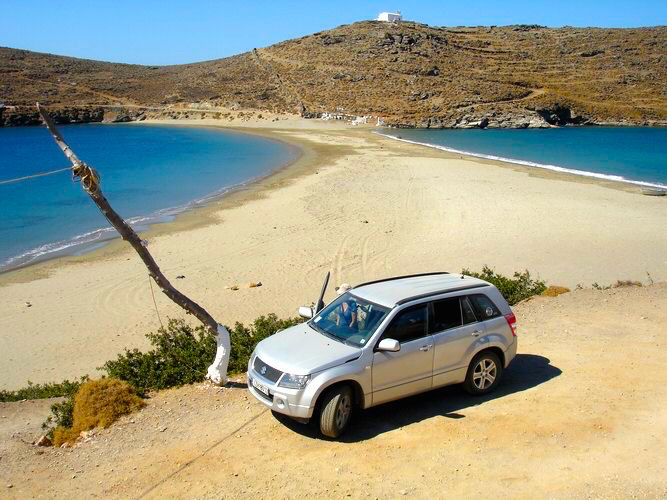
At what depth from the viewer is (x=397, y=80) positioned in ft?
319

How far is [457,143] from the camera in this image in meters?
59.0

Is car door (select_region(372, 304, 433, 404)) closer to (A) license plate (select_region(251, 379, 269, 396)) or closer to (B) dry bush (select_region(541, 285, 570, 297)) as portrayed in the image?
(A) license plate (select_region(251, 379, 269, 396))

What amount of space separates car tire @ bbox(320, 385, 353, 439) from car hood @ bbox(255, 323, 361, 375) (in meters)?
0.30

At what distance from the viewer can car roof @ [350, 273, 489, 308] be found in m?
7.10

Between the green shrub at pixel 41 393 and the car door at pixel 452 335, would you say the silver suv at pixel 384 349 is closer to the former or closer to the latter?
the car door at pixel 452 335

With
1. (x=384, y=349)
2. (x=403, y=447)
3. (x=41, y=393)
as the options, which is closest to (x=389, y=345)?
(x=384, y=349)

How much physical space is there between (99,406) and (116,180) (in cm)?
3499

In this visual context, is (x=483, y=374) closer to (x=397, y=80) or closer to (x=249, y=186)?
(x=249, y=186)

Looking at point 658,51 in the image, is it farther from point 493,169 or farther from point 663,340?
point 663,340

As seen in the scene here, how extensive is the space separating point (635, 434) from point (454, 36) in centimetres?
13242

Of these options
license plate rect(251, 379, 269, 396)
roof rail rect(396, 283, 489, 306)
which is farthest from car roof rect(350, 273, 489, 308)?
license plate rect(251, 379, 269, 396)

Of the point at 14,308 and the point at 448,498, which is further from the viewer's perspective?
the point at 14,308

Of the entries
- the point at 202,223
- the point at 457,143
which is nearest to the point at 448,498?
the point at 202,223

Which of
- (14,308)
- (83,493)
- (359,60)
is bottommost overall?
(14,308)
